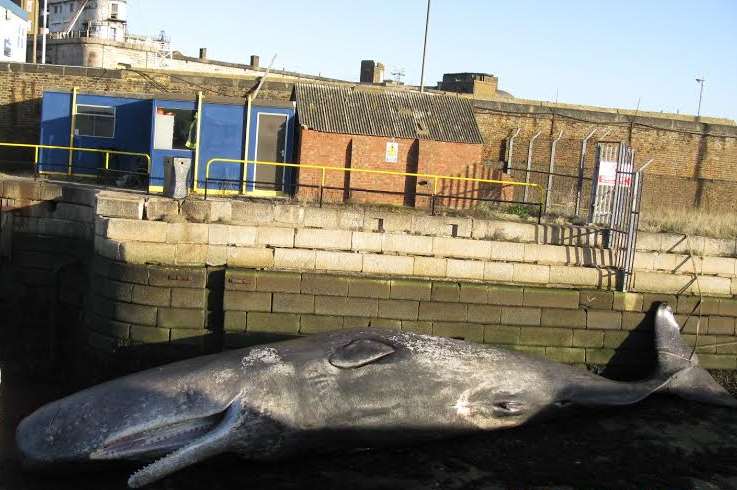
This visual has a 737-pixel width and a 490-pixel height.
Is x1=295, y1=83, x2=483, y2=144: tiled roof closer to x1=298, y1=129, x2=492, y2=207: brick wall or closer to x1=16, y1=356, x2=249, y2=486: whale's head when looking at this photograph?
x1=298, y1=129, x2=492, y2=207: brick wall

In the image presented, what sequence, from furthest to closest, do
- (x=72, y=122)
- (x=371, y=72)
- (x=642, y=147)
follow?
(x=371, y=72) → (x=642, y=147) → (x=72, y=122)

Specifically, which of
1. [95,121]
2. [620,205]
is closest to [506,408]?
[620,205]

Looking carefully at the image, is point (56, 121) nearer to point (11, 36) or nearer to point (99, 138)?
point (99, 138)

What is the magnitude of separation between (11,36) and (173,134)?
20.7 meters

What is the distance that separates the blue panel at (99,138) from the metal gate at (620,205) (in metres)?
12.7

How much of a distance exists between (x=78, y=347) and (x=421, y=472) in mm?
7239

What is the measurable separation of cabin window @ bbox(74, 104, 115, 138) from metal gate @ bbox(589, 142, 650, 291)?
13741 mm

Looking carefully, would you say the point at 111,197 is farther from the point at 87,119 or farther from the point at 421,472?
the point at 87,119

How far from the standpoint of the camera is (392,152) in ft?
75.9

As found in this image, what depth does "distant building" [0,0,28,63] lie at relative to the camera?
35.6 metres

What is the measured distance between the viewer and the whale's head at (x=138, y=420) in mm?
10094

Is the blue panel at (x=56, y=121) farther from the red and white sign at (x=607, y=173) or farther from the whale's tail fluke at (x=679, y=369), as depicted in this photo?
the whale's tail fluke at (x=679, y=369)

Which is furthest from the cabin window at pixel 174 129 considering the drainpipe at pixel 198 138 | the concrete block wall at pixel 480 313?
the concrete block wall at pixel 480 313

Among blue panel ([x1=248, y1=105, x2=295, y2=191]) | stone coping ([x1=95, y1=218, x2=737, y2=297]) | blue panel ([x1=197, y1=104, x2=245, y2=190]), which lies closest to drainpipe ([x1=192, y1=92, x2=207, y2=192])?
blue panel ([x1=197, y1=104, x2=245, y2=190])
